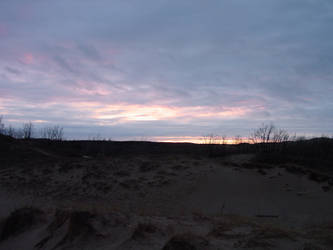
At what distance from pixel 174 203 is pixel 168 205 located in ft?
1.49

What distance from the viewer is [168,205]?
13.2m

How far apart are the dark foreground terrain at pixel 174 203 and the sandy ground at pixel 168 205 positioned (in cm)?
3

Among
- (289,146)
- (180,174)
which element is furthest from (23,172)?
(289,146)

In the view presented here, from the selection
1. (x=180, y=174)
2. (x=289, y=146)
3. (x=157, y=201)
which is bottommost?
(x=157, y=201)

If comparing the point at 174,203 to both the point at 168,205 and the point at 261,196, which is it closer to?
the point at 168,205

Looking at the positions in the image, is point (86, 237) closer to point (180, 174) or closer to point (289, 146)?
point (180, 174)

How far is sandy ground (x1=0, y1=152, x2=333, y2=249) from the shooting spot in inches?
242

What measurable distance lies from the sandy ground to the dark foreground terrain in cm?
3

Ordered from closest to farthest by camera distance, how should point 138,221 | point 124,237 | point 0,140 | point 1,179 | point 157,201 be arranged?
point 124,237 → point 138,221 → point 157,201 → point 1,179 → point 0,140

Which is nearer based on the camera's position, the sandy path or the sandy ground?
the sandy ground

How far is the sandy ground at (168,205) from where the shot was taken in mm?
6141

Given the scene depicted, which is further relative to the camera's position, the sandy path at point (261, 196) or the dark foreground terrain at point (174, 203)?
the sandy path at point (261, 196)

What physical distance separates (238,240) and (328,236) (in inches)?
84.9

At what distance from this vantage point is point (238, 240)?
5.83m
